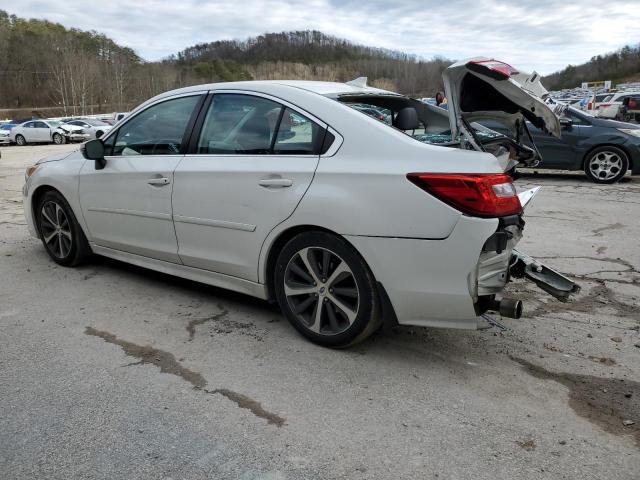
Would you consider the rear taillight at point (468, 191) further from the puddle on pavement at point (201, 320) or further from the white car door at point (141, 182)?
the white car door at point (141, 182)

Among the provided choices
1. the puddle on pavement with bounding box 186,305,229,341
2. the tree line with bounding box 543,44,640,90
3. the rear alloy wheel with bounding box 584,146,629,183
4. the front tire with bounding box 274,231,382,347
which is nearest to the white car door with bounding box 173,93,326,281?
the front tire with bounding box 274,231,382,347

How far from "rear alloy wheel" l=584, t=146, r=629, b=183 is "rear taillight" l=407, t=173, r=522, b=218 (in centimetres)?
916

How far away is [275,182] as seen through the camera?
3.38m

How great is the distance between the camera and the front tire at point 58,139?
104 feet

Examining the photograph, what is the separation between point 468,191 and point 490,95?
1472 millimetres

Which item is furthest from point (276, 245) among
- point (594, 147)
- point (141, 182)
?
point (594, 147)

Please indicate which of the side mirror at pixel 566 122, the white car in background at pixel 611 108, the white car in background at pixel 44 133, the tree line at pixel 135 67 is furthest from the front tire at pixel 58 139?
the tree line at pixel 135 67

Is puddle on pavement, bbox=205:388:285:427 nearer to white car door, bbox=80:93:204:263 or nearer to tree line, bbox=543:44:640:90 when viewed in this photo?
white car door, bbox=80:93:204:263

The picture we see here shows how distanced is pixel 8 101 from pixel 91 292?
11675 centimetres

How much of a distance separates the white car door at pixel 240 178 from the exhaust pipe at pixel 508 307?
1295 millimetres

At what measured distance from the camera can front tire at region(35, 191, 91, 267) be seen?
498 centimetres

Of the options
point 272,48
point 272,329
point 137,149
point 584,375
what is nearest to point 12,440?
point 272,329

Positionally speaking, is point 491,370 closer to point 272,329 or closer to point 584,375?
point 584,375

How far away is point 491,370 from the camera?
3.19 metres
